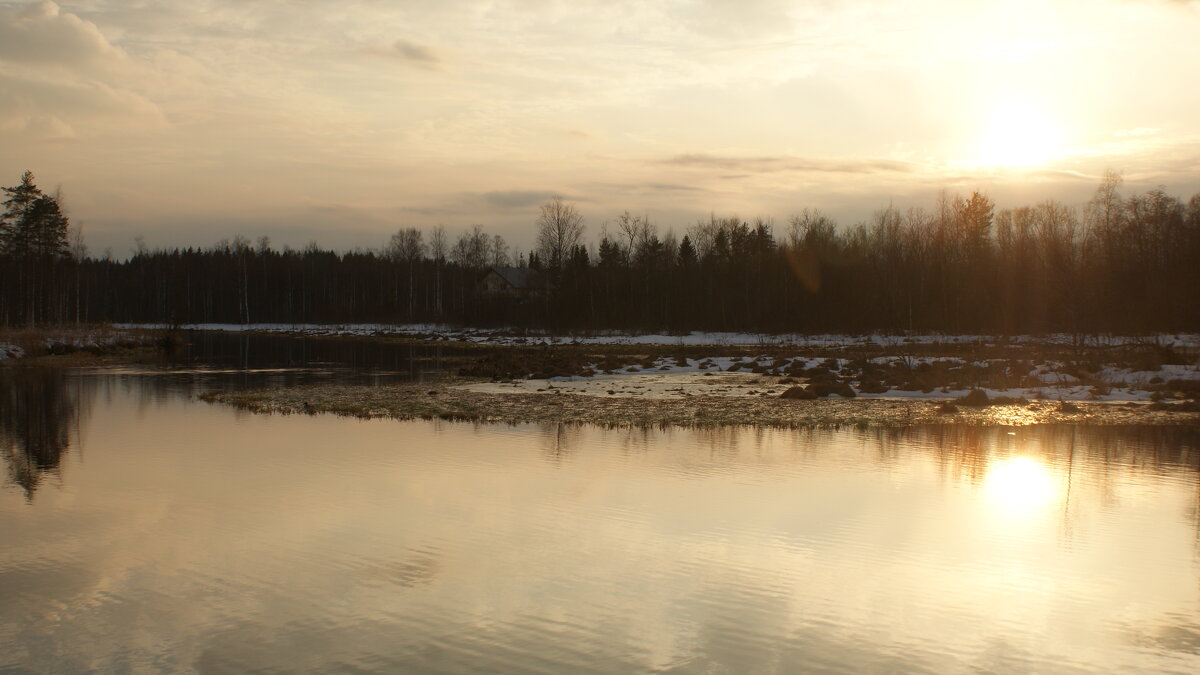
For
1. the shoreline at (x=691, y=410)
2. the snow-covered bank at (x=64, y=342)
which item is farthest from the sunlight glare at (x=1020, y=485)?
the snow-covered bank at (x=64, y=342)

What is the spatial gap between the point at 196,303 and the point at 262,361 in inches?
3423

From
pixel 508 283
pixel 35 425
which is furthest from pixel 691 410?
pixel 508 283

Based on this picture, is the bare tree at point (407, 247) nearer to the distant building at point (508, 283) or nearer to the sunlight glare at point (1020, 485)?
the distant building at point (508, 283)

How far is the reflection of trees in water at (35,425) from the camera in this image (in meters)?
16.0

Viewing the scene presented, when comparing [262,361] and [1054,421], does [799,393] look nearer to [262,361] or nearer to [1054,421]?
[1054,421]

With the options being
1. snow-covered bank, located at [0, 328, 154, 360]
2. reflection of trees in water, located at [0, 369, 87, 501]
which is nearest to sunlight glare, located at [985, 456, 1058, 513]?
reflection of trees in water, located at [0, 369, 87, 501]

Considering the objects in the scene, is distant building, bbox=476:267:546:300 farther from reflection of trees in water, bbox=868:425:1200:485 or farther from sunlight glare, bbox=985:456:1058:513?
sunlight glare, bbox=985:456:1058:513

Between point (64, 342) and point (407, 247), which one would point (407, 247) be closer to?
point (407, 247)

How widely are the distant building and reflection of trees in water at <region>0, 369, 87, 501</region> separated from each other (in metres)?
65.2

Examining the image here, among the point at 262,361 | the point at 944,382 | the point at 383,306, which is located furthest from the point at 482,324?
the point at 944,382

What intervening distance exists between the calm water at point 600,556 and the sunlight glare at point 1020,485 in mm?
73

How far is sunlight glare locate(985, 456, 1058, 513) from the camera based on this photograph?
13367mm

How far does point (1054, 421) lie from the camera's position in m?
22.3

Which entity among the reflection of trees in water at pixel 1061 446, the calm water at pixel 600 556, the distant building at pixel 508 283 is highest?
the distant building at pixel 508 283
